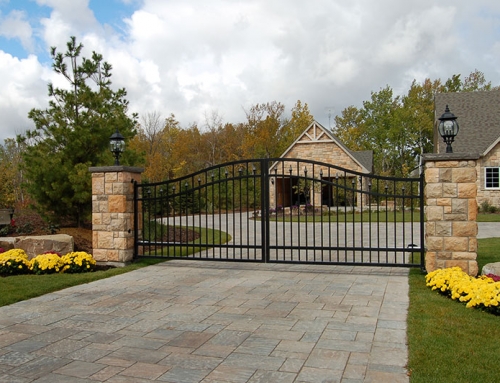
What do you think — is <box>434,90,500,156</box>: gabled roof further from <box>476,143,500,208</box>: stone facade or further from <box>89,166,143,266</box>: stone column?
<box>89,166,143,266</box>: stone column

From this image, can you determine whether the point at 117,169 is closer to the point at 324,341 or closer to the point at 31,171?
the point at 31,171

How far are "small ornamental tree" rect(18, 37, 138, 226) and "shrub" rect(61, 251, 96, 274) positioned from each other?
99.4 inches

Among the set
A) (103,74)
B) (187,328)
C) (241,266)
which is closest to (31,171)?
(103,74)

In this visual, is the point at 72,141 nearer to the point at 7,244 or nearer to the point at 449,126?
the point at 7,244

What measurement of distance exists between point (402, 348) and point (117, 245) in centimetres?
568

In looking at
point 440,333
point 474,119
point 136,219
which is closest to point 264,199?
point 136,219

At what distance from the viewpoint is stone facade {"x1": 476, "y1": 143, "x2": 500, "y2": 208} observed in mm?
22406

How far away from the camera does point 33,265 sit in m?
7.32

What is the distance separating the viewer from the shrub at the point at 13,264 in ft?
23.7

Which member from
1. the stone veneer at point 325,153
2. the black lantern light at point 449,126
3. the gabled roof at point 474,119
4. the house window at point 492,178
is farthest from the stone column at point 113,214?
the house window at point 492,178

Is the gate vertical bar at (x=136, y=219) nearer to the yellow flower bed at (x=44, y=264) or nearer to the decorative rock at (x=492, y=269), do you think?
the yellow flower bed at (x=44, y=264)

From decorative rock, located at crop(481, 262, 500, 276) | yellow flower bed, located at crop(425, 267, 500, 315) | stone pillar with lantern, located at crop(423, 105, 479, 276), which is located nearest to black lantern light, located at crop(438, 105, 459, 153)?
stone pillar with lantern, located at crop(423, 105, 479, 276)

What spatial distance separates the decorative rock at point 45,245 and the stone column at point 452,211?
6.46 meters

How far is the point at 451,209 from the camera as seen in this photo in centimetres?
646
